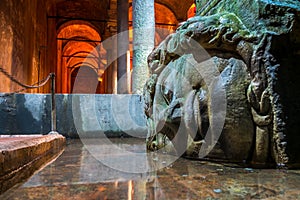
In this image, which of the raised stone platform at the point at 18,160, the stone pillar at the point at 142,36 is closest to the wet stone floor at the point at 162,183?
the raised stone platform at the point at 18,160

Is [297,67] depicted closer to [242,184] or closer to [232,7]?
[232,7]

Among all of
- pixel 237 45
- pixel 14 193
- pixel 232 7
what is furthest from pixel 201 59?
pixel 14 193

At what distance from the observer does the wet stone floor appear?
137cm

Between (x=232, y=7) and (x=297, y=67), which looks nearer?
(x=297, y=67)

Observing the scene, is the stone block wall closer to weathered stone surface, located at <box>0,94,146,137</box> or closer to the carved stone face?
weathered stone surface, located at <box>0,94,146,137</box>

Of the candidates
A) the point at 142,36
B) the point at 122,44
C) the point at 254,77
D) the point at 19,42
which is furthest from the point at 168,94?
the point at 122,44

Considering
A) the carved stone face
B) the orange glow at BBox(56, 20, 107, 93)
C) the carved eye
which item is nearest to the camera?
the carved eye

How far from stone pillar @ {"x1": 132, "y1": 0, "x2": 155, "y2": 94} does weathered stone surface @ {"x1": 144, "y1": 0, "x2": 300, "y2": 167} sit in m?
3.89

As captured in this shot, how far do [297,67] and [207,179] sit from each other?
1.26m

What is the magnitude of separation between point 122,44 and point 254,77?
24.1 ft

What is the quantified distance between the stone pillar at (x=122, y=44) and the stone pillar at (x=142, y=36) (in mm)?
2410

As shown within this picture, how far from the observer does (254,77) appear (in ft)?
7.12

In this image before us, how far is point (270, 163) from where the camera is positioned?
7.13ft

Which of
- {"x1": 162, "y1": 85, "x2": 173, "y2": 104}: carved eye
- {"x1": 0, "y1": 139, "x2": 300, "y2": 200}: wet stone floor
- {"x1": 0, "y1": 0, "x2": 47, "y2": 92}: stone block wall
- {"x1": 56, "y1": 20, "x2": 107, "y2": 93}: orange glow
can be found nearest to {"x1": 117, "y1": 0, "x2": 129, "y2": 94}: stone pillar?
{"x1": 0, "y1": 0, "x2": 47, "y2": 92}: stone block wall
